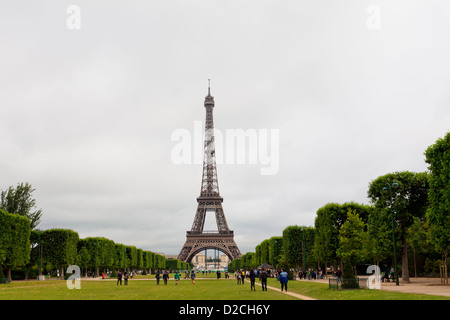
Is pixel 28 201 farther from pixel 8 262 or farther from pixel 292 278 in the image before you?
pixel 292 278

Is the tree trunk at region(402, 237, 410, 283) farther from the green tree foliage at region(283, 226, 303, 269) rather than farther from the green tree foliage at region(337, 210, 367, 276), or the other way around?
the green tree foliage at region(283, 226, 303, 269)

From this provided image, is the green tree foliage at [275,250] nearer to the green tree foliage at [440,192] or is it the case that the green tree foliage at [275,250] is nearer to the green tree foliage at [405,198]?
the green tree foliage at [405,198]

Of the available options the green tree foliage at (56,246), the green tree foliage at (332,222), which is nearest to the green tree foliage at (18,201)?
the green tree foliage at (56,246)

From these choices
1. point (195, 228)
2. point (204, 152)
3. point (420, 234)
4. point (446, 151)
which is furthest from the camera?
point (204, 152)

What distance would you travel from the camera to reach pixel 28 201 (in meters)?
86.5

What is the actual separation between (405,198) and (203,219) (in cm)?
10508

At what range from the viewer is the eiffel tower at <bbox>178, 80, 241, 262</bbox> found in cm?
14262

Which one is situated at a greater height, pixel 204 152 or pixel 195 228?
pixel 204 152

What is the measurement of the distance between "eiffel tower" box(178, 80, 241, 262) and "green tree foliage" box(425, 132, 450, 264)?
357 feet

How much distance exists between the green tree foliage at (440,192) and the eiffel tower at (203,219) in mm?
108965

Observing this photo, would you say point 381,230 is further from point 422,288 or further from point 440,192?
point 422,288
